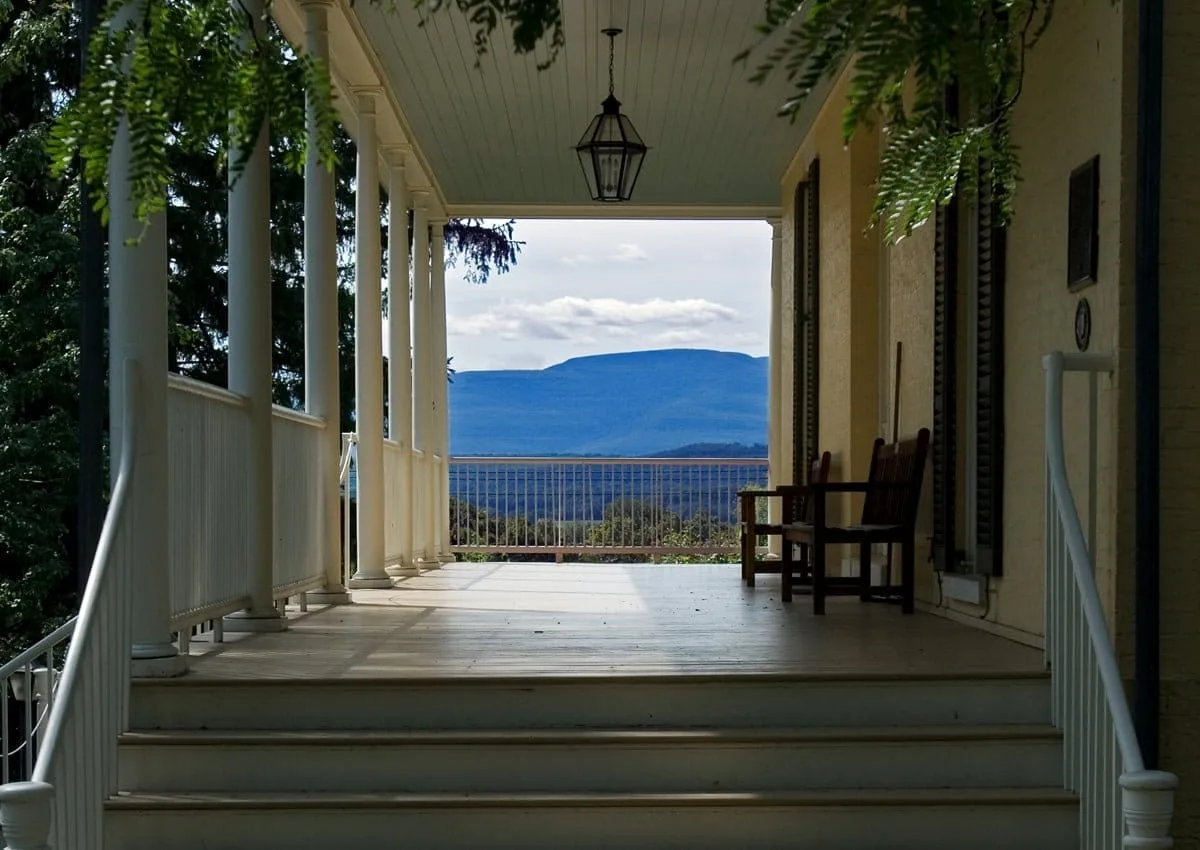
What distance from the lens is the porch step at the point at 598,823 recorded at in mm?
4137

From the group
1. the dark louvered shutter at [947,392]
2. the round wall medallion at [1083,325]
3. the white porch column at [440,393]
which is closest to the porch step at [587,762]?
the round wall medallion at [1083,325]

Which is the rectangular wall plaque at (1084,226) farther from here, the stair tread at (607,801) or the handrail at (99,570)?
the handrail at (99,570)

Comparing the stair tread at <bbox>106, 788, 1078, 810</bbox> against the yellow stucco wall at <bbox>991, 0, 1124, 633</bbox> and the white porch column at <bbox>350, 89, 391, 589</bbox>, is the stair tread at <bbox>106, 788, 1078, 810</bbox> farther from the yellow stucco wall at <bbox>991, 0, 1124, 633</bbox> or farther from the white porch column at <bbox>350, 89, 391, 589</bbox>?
the white porch column at <bbox>350, 89, 391, 589</bbox>

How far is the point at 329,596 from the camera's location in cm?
784

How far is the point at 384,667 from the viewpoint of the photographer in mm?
4996

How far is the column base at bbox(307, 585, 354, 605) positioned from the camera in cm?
784

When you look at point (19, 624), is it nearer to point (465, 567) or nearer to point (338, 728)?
point (465, 567)

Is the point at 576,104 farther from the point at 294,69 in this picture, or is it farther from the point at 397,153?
the point at 294,69

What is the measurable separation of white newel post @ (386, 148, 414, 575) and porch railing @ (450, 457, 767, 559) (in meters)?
3.47

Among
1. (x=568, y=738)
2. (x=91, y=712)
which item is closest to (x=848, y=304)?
(x=568, y=738)

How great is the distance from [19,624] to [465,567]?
4793 mm

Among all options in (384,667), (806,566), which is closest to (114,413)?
(384,667)

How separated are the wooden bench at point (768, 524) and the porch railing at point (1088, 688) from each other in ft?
12.9

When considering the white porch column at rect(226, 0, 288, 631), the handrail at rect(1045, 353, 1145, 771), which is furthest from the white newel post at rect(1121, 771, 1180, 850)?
the white porch column at rect(226, 0, 288, 631)
